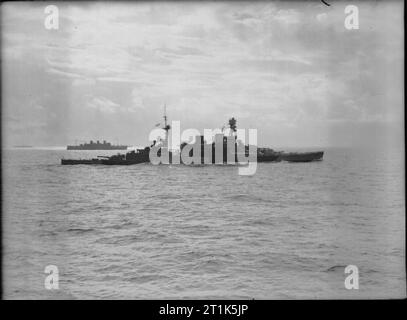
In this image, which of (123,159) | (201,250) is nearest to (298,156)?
(123,159)

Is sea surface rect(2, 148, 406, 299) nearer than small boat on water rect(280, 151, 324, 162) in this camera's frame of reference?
Yes

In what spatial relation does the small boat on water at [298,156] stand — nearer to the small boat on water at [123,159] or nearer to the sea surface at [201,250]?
the small boat on water at [123,159]

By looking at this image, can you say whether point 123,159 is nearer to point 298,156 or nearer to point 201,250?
point 298,156

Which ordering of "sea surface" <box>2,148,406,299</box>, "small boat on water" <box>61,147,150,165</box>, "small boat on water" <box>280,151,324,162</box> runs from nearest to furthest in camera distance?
"sea surface" <box>2,148,406,299</box>, "small boat on water" <box>61,147,150,165</box>, "small boat on water" <box>280,151,324,162</box>

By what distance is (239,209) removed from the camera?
35.2 ft

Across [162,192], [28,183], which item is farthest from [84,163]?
[162,192]

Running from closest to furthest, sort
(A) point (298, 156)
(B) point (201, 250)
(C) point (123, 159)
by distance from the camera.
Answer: (B) point (201, 250), (C) point (123, 159), (A) point (298, 156)

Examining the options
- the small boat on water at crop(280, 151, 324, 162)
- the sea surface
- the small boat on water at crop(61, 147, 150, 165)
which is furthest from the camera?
the small boat on water at crop(280, 151, 324, 162)

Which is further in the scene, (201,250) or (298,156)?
(298,156)

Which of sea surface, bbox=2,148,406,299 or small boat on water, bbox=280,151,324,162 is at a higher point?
small boat on water, bbox=280,151,324,162

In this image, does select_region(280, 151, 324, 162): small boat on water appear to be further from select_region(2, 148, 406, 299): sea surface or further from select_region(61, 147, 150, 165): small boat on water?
select_region(2, 148, 406, 299): sea surface

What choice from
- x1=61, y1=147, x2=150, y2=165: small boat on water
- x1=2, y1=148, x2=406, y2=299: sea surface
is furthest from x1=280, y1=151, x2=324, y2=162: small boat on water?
x1=2, y1=148, x2=406, y2=299: sea surface

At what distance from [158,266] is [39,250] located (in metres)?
2.21
